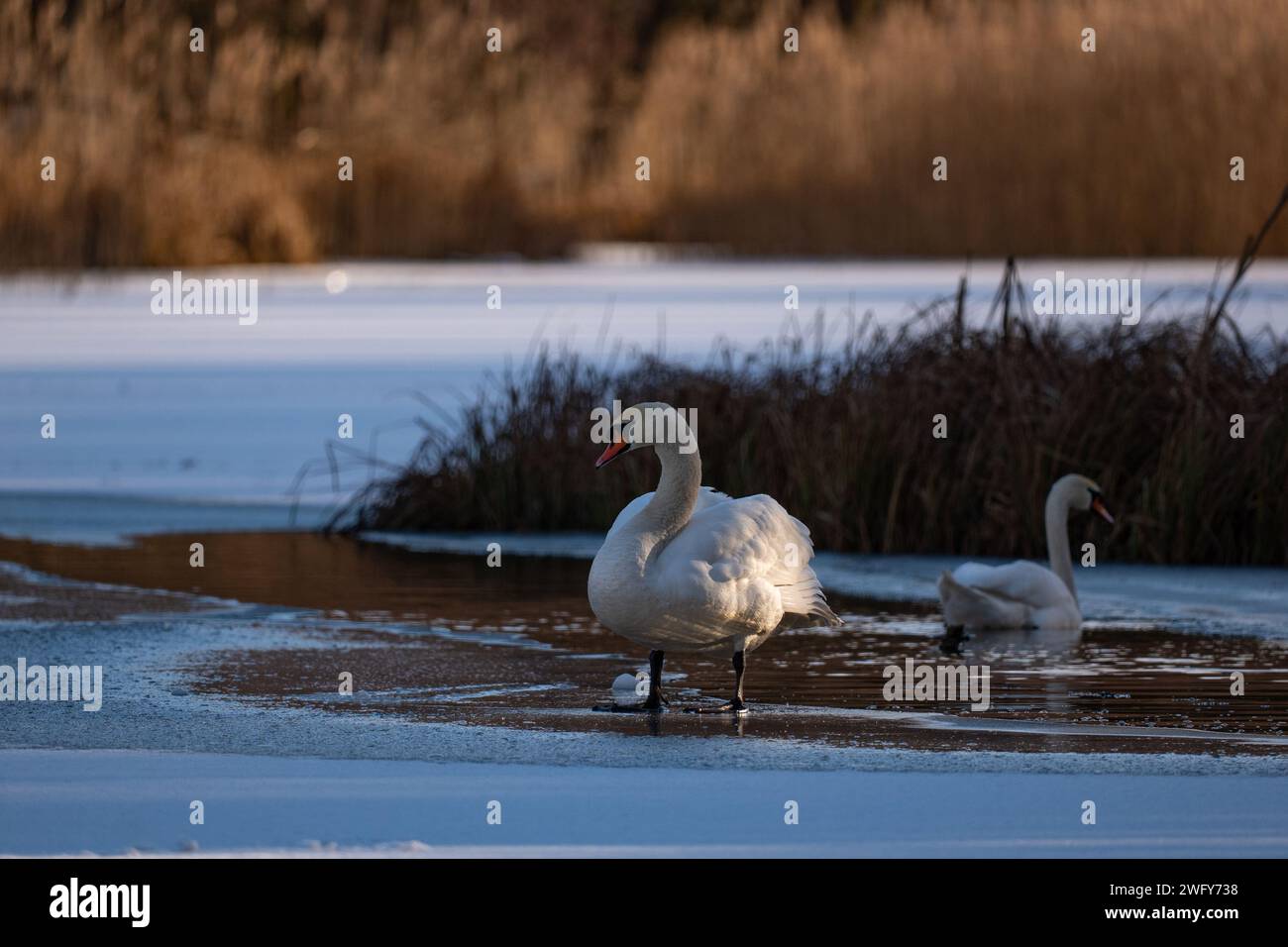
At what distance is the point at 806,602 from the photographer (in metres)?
5.89

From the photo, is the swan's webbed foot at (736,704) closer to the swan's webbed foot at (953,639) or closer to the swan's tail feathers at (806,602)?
the swan's tail feathers at (806,602)

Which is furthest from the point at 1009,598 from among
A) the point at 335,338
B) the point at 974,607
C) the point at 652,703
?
the point at 335,338

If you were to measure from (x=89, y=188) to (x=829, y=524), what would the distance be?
9.43m

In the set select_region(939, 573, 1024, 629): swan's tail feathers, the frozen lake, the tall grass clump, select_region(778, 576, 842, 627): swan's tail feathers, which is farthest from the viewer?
the frozen lake

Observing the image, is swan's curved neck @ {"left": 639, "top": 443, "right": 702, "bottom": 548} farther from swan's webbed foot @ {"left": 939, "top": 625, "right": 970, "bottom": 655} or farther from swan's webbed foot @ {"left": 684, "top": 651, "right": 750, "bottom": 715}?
swan's webbed foot @ {"left": 939, "top": 625, "right": 970, "bottom": 655}

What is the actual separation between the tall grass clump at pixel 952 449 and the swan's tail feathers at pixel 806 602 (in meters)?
2.52

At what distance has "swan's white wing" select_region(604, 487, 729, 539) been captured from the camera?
18.6ft

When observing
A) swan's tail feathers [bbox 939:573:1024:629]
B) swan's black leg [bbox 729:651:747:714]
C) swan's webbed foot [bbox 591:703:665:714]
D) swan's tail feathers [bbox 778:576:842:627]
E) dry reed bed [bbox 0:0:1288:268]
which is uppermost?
dry reed bed [bbox 0:0:1288:268]

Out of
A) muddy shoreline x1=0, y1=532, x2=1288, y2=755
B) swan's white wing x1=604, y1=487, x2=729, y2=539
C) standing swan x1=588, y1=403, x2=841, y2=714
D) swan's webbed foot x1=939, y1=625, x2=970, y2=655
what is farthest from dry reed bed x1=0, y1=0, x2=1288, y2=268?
standing swan x1=588, y1=403, x2=841, y2=714

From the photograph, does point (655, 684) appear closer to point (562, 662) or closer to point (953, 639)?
point (562, 662)

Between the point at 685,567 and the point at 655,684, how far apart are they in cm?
37

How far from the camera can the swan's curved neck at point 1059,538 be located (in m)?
7.25

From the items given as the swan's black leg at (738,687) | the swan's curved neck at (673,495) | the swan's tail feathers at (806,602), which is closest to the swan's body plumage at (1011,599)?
the swan's tail feathers at (806,602)

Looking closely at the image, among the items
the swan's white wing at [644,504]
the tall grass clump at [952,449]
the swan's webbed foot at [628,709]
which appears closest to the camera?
the swan's webbed foot at [628,709]
